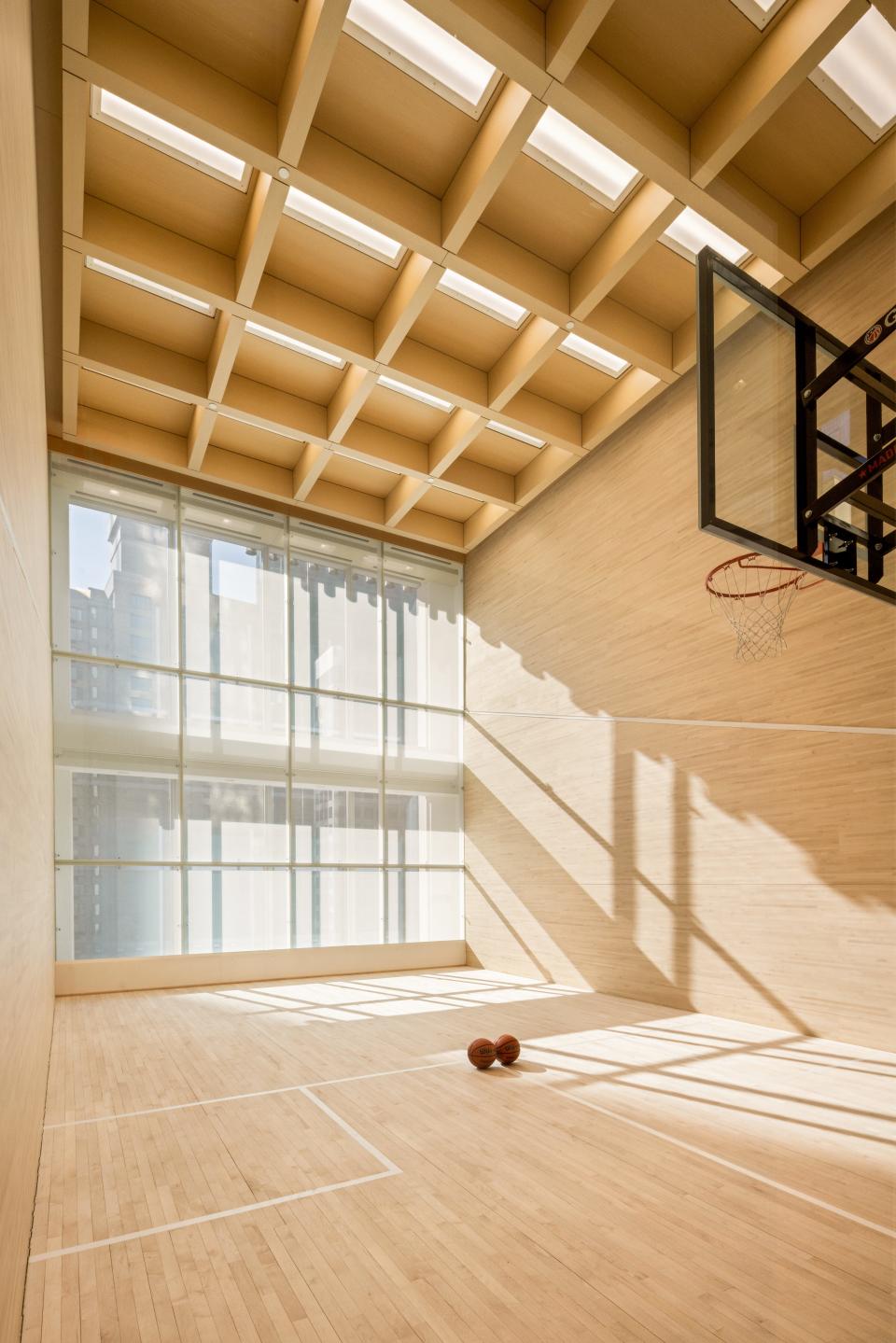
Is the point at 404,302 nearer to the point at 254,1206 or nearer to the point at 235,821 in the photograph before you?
the point at 235,821

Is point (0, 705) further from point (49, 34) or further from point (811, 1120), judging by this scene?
point (49, 34)

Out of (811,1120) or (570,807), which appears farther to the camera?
(570,807)

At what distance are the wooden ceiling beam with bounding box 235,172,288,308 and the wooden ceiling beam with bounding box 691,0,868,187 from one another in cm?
393

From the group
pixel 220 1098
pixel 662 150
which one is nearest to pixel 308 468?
pixel 662 150

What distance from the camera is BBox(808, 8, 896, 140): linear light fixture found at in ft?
22.3

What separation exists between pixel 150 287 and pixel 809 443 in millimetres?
8084

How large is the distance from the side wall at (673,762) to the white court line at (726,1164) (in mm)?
3322

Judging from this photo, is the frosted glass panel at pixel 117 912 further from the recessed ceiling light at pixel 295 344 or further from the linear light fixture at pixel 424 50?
the linear light fixture at pixel 424 50

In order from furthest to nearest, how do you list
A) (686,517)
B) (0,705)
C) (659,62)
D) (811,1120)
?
1. (686,517)
2. (659,62)
3. (811,1120)
4. (0,705)

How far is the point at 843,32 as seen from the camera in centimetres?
628

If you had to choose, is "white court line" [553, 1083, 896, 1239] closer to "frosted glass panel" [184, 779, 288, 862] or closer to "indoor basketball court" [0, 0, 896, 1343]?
"indoor basketball court" [0, 0, 896, 1343]

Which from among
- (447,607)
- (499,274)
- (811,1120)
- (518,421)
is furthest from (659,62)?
(447,607)

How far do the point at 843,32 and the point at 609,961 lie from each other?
10.2 meters

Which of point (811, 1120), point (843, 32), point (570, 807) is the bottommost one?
point (811, 1120)
